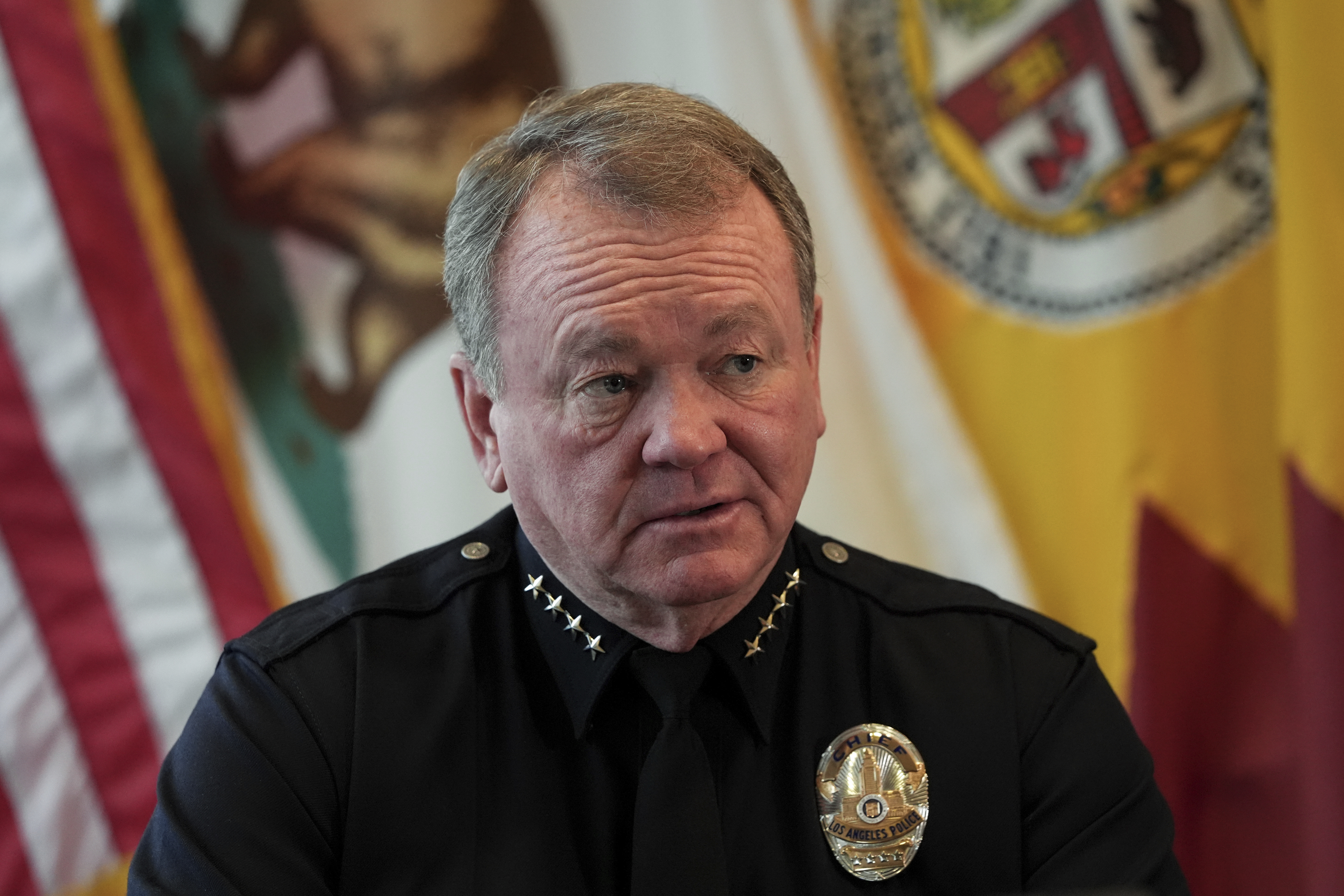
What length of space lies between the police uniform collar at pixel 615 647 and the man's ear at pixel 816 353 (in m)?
0.21

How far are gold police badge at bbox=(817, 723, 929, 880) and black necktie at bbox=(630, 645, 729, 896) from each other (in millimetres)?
155

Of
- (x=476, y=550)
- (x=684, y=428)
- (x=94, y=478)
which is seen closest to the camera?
(x=684, y=428)

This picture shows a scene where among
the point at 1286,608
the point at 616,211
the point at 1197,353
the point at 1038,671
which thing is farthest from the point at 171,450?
the point at 1286,608

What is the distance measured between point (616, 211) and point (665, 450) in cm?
28

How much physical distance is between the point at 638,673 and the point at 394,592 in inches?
14.7

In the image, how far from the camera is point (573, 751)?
57.5 inches

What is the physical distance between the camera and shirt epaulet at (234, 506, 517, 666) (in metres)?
1.50

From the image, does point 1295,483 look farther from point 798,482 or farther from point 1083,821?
point 798,482

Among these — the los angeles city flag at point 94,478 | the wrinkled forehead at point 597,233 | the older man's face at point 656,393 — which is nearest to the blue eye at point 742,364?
the older man's face at point 656,393

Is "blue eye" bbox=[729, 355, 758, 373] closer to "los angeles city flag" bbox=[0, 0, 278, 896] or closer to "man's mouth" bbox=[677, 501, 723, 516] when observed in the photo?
"man's mouth" bbox=[677, 501, 723, 516]

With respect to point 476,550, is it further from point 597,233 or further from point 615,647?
point 597,233

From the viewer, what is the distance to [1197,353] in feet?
7.57

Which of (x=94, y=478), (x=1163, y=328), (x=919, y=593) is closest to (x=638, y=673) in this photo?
(x=919, y=593)

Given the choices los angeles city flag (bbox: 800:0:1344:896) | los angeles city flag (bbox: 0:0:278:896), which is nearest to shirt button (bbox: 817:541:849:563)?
los angeles city flag (bbox: 800:0:1344:896)
